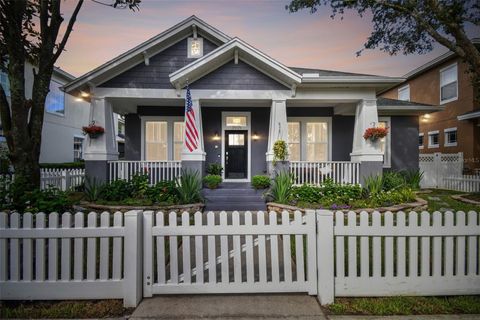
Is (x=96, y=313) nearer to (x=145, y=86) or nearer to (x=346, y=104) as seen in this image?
(x=145, y=86)

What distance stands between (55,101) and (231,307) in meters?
17.5

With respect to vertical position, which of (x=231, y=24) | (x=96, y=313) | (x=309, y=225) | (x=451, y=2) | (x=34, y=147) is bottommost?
(x=96, y=313)

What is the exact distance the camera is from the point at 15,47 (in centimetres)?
523

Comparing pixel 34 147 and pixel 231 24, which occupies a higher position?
pixel 231 24

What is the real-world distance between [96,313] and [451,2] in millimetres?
11925

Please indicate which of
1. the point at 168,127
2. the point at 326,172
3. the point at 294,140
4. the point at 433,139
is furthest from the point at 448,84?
the point at 168,127

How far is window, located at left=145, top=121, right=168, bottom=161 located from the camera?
1059cm

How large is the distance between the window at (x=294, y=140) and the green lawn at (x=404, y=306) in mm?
7980

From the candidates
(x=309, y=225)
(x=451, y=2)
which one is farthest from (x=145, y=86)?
(x=451, y=2)

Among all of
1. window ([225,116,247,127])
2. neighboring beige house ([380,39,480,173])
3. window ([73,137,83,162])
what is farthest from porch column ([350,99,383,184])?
window ([73,137,83,162])

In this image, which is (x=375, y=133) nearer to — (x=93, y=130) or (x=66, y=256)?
(x=66, y=256)

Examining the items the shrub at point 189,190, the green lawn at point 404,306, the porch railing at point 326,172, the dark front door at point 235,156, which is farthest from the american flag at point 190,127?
the green lawn at point 404,306

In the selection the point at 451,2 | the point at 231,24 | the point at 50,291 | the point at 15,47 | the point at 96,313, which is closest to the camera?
the point at 96,313

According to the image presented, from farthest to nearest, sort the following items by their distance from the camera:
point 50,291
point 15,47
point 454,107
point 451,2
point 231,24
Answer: point 454,107, point 231,24, point 451,2, point 15,47, point 50,291
